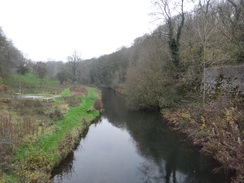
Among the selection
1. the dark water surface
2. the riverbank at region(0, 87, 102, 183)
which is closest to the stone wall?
the dark water surface

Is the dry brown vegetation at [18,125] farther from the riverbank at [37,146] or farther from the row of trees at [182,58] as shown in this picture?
the row of trees at [182,58]

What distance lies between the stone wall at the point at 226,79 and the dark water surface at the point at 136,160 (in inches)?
191

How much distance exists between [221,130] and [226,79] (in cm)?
578

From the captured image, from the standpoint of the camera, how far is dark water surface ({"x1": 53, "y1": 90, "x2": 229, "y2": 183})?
21.9 feet

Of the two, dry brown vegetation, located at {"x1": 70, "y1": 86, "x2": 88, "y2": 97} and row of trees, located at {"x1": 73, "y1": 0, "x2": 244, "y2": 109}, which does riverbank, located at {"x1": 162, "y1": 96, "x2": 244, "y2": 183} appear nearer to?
row of trees, located at {"x1": 73, "y1": 0, "x2": 244, "y2": 109}

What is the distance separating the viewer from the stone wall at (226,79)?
10611 millimetres

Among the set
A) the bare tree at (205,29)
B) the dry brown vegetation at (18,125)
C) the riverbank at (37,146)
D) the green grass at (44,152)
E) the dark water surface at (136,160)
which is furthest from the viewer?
the bare tree at (205,29)

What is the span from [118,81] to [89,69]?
2386 cm

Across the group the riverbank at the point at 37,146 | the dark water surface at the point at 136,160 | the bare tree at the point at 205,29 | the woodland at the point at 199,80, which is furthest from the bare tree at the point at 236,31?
the riverbank at the point at 37,146

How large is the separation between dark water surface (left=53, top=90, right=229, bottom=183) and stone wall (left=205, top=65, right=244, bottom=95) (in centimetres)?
484

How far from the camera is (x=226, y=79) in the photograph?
11.9 m

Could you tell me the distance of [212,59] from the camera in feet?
44.6

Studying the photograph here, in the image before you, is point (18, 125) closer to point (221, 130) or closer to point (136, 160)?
point (136, 160)

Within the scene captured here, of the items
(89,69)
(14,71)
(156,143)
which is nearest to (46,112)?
(156,143)
